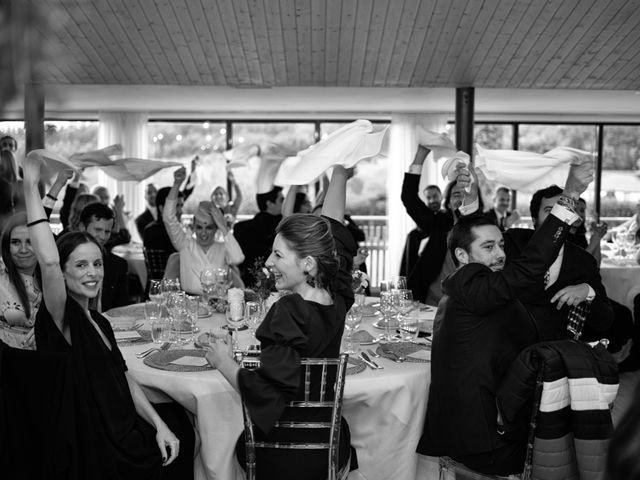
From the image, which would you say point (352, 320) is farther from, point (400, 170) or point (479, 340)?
point (400, 170)

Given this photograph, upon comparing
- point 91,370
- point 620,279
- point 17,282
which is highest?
point 17,282

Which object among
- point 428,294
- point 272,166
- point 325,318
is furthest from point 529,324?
point 272,166

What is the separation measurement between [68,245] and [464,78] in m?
6.79

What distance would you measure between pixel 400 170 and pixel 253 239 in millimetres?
7537

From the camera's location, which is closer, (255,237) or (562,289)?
(562,289)

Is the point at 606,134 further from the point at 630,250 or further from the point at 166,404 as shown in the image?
the point at 166,404

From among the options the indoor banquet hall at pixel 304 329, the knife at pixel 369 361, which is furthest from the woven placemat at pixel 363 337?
the knife at pixel 369 361

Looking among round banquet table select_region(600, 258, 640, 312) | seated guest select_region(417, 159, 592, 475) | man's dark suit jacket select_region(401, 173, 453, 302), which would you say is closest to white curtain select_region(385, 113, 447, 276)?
round banquet table select_region(600, 258, 640, 312)

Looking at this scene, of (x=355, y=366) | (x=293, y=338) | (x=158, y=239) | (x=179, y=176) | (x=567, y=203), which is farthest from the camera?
(x=158, y=239)

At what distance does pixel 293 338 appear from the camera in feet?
7.21

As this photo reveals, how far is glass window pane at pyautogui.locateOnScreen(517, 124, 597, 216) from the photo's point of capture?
1343 centimetres

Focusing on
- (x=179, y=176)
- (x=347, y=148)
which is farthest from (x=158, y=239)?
(x=347, y=148)

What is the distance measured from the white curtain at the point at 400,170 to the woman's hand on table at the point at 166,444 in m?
10.6

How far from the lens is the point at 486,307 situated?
2.61 m
